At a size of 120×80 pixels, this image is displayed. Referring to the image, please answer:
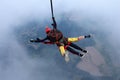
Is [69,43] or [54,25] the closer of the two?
[54,25]

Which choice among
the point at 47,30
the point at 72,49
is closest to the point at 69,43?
the point at 72,49

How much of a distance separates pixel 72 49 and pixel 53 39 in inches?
109

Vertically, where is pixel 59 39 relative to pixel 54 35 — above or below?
below

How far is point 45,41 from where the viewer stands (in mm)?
33406

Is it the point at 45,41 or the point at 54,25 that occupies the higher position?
the point at 54,25

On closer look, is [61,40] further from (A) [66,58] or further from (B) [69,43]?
(A) [66,58]

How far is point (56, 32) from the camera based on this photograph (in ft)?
106

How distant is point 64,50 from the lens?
32250 mm

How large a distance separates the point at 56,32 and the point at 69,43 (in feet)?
7.74

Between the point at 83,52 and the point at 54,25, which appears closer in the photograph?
the point at 54,25

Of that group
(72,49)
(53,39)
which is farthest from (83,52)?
(53,39)

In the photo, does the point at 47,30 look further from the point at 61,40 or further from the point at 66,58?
the point at 66,58

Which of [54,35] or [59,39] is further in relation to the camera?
[59,39]

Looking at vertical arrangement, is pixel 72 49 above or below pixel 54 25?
below
